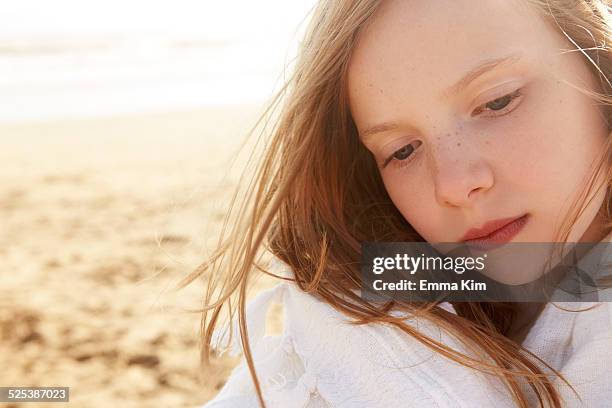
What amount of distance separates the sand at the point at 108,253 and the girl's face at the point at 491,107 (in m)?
0.55

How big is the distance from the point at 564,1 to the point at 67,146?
5308 millimetres

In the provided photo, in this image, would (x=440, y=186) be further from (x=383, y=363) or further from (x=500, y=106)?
(x=383, y=363)

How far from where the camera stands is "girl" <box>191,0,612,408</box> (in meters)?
1.40

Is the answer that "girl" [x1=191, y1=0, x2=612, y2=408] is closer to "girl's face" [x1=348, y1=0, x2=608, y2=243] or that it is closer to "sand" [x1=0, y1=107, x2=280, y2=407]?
"girl's face" [x1=348, y1=0, x2=608, y2=243]

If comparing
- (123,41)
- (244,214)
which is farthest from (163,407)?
(123,41)

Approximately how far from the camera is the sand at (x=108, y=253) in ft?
9.22

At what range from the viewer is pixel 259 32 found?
11.6m

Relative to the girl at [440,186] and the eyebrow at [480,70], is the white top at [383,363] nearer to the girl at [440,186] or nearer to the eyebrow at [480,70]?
the girl at [440,186]

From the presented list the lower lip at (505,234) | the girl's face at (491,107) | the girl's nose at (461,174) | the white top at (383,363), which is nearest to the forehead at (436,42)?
the girl's face at (491,107)

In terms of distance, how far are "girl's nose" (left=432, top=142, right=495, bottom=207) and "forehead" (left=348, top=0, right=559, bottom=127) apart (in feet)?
0.34

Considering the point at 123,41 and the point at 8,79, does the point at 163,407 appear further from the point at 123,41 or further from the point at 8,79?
the point at 123,41

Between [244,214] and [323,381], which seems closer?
[323,381]

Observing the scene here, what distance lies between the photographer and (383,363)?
146 cm

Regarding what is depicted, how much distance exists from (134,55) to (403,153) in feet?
30.8
